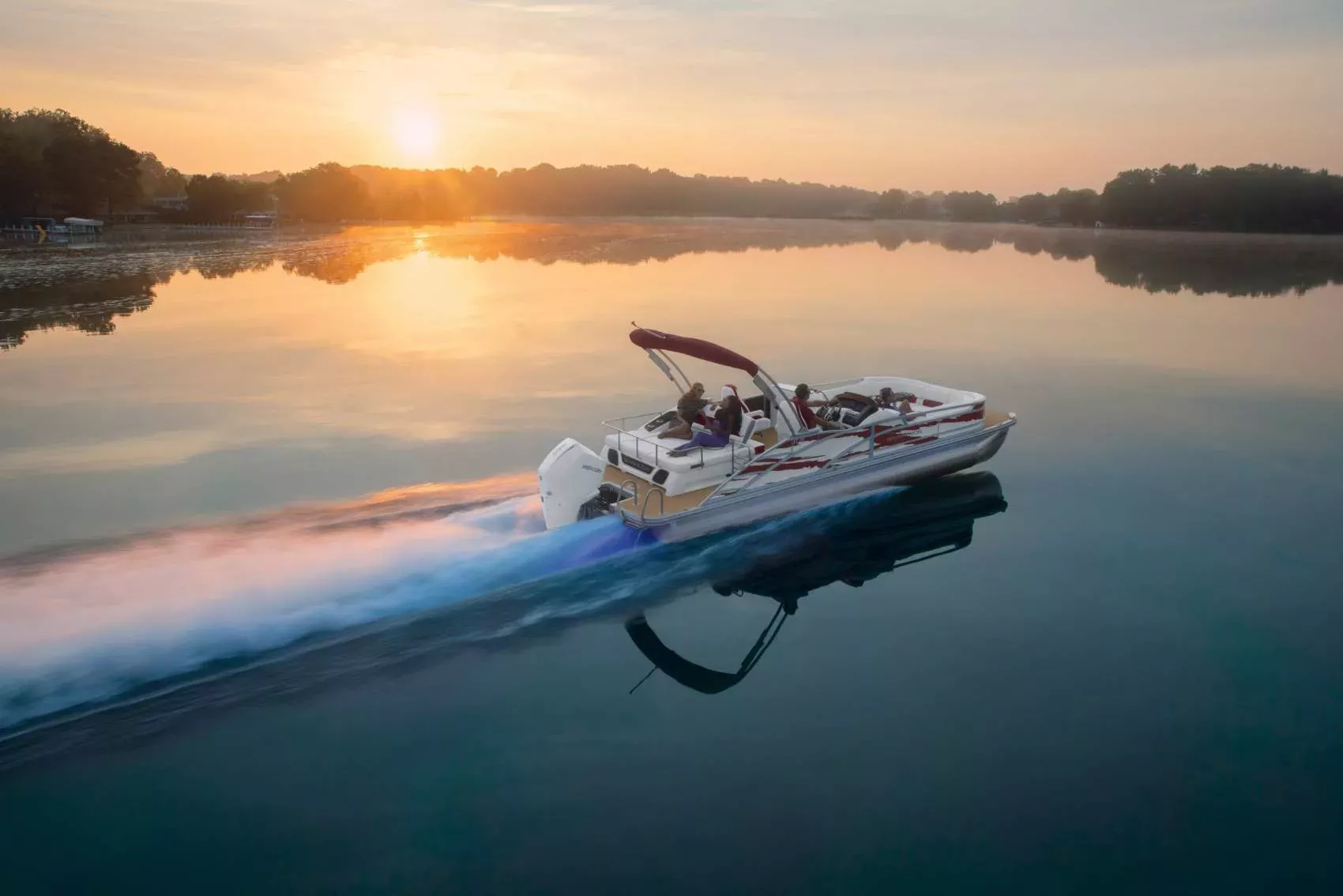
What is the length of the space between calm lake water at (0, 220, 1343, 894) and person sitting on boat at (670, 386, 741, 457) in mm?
1596

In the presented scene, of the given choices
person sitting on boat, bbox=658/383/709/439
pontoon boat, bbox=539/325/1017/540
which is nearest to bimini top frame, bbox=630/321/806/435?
pontoon boat, bbox=539/325/1017/540

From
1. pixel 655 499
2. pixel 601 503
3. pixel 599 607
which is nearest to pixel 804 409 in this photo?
pixel 655 499

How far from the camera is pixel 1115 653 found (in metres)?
11.2

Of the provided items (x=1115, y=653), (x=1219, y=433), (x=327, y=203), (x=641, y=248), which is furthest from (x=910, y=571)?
(x=327, y=203)

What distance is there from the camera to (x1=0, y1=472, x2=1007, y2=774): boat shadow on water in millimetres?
8891

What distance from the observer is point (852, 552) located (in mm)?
14320

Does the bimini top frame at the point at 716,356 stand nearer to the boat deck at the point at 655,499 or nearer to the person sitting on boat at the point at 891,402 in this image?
the boat deck at the point at 655,499

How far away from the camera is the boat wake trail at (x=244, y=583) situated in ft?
30.0

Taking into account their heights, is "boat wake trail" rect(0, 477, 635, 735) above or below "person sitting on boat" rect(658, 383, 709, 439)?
below

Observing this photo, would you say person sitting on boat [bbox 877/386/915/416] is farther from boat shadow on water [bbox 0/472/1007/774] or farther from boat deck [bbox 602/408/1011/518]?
boat deck [bbox 602/408/1011/518]

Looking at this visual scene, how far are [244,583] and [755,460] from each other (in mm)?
7474

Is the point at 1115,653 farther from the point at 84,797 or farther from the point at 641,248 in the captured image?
the point at 641,248

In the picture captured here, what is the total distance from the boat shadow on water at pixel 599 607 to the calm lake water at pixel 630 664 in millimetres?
49

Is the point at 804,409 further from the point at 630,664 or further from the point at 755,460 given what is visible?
the point at 630,664
